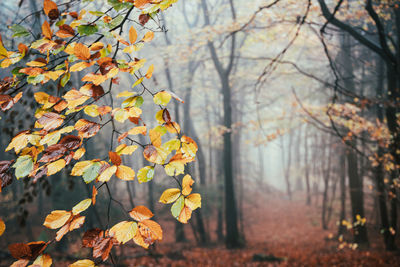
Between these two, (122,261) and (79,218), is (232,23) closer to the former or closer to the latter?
(79,218)

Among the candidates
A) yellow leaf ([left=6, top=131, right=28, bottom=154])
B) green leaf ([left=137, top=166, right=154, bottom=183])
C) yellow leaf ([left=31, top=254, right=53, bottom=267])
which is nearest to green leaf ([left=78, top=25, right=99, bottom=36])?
yellow leaf ([left=6, top=131, right=28, bottom=154])

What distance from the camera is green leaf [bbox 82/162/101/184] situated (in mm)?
807

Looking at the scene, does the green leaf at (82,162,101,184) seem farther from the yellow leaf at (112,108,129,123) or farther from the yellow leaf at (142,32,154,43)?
the yellow leaf at (142,32,154,43)

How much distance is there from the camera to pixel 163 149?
2.94 ft

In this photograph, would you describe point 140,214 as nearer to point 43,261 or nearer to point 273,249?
point 43,261

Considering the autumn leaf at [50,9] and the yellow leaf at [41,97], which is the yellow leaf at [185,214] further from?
the autumn leaf at [50,9]

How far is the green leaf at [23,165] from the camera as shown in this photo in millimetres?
879

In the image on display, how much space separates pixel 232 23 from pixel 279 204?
50.0 ft

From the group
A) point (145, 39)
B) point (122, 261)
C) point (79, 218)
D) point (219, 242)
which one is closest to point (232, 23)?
point (145, 39)

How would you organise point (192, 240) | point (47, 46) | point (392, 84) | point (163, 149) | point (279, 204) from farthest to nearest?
point (279, 204)
point (192, 240)
point (392, 84)
point (47, 46)
point (163, 149)

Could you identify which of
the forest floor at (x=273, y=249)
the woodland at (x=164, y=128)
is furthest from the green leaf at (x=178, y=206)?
the forest floor at (x=273, y=249)

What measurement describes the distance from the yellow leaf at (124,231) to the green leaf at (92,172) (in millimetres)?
219

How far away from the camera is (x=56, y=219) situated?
0.90 m

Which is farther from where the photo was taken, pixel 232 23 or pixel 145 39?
pixel 232 23
